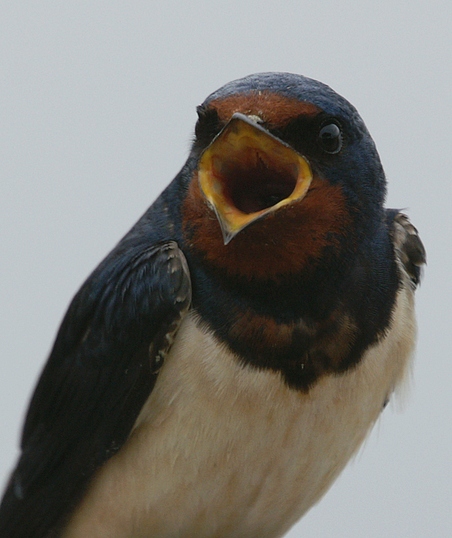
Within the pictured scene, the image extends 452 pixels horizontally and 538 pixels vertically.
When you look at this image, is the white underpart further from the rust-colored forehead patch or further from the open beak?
the rust-colored forehead patch

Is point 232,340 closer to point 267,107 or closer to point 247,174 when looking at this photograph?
point 247,174

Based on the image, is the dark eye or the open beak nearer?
the open beak

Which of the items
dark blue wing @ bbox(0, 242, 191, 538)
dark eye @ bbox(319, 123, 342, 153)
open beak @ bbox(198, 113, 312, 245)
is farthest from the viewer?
Result: dark blue wing @ bbox(0, 242, 191, 538)

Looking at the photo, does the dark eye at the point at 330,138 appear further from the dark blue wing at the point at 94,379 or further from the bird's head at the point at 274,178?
the dark blue wing at the point at 94,379

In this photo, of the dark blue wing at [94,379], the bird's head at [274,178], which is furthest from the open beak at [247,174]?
the dark blue wing at [94,379]

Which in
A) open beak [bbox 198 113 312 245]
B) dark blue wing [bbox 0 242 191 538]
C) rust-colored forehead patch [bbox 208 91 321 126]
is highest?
rust-colored forehead patch [bbox 208 91 321 126]

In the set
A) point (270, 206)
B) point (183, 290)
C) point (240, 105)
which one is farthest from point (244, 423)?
point (240, 105)

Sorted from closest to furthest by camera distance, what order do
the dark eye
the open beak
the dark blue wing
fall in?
1. the open beak
2. the dark eye
3. the dark blue wing

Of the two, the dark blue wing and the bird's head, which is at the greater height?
the bird's head

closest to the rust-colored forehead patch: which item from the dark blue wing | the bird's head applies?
the bird's head
